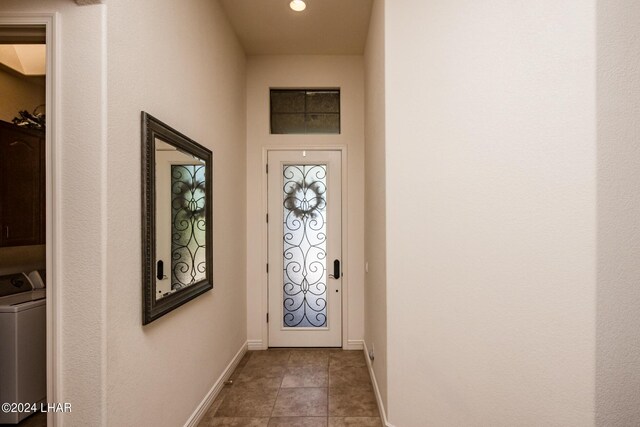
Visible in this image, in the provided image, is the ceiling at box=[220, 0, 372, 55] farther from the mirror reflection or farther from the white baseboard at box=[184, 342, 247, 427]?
the white baseboard at box=[184, 342, 247, 427]

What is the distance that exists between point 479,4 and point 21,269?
14.2 feet

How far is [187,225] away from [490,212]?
1889mm

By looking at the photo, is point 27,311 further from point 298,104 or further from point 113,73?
point 298,104

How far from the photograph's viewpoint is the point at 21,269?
3.06 m

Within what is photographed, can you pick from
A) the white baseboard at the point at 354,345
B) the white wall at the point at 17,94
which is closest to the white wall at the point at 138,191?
the white baseboard at the point at 354,345

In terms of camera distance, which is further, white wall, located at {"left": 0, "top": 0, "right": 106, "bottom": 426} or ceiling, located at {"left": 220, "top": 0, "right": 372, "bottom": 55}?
ceiling, located at {"left": 220, "top": 0, "right": 372, "bottom": 55}

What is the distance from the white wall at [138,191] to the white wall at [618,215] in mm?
2023

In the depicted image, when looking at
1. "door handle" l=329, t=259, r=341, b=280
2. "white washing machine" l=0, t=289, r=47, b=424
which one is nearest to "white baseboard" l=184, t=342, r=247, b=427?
"white washing machine" l=0, t=289, r=47, b=424

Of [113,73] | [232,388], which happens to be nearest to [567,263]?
[113,73]

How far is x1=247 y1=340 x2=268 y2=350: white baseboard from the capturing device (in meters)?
3.79

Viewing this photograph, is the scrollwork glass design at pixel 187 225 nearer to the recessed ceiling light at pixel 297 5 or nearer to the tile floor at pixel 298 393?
the tile floor at pixel 298 393

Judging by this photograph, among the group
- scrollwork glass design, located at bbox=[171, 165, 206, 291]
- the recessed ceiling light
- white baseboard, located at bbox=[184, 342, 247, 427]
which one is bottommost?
white baseboard, located at bbox=[184, 342, 247, 427]

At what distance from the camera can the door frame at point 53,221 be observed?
1.34 metres

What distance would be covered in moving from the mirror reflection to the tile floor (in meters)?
1.13
